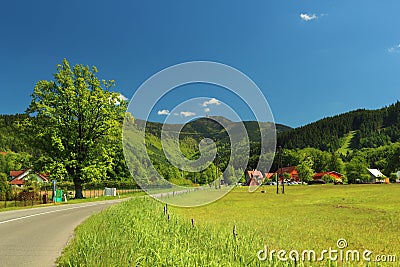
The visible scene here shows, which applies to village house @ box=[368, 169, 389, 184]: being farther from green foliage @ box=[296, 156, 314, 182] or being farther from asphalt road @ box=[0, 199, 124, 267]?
asphalt road @ box=[0, 199, 124, 267]

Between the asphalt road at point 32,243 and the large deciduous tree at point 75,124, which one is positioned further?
the large deciduous tree at point 75,124

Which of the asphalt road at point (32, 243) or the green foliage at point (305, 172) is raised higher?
the asphalt road at point (32, 243)

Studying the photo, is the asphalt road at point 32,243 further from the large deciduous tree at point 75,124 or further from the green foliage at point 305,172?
the green foliage at point 305,172

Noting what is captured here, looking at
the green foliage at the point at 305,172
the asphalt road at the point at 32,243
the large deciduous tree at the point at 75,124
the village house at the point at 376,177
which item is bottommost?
the village house at the point at 376,177

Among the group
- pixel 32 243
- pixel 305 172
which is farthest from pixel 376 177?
pixel 32 243

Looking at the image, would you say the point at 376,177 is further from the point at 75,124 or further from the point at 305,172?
the point at 75,124

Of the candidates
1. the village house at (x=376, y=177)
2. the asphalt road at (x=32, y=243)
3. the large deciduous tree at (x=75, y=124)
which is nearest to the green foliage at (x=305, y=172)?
the village house at (x=376, y=177)

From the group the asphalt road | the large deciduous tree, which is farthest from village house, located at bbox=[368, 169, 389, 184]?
the asphalt road

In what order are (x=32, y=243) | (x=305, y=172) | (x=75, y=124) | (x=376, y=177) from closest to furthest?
(x=32, y=243) → (x=75, y=124) → (x=305, y=172) → (x=376, y=177)

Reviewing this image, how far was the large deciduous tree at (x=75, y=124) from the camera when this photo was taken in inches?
1613

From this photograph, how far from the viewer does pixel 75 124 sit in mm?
42500

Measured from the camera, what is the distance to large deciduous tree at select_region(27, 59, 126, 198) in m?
41.0

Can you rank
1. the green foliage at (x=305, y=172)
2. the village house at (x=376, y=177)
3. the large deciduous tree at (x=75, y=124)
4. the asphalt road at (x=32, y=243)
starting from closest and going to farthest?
the asphalt road at (x=32, y=243)
the large deciduous tree at (x=75, y=124)
the green foliage at (x=305, y=172)
the village house at (x=376, y=177)

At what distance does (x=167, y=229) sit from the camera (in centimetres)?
1048
